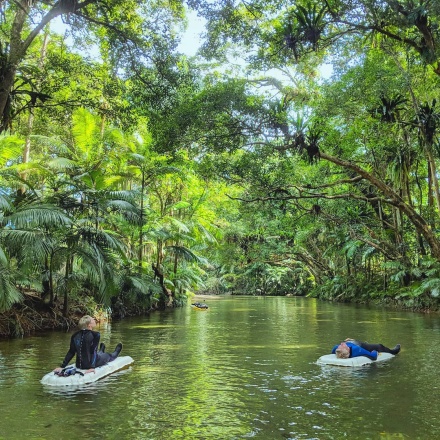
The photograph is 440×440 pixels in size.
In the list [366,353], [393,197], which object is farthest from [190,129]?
[366,353]

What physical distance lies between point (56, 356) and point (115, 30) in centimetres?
707

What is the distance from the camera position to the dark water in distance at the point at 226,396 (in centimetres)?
475

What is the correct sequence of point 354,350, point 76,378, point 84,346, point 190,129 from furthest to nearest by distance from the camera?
point 190,129, point 354,350, point 84,346, point 76,378

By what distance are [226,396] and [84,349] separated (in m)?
2.38

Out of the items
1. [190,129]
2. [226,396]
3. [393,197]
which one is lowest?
[226,396]

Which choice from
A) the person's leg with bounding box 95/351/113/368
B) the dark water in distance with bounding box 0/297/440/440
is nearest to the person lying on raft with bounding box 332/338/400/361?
the dark water in distance with bounding box 0/297/440/440

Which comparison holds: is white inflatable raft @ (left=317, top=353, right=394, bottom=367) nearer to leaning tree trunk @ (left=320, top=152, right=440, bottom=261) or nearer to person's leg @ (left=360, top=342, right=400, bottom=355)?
person's leg @ (left=360, top=342, right=400, bottom=355)

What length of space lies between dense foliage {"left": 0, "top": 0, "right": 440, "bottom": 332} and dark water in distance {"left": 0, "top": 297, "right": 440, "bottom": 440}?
135 inches

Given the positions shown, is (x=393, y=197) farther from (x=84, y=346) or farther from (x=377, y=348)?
(x=84, y=346)

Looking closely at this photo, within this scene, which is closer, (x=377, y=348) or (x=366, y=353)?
(x=366, y=353)

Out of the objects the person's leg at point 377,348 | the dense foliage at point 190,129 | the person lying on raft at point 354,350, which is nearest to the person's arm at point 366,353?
the person lying on raft at point 354,350

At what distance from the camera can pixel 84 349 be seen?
22.8 feet

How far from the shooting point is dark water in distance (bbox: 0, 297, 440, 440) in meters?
4.75

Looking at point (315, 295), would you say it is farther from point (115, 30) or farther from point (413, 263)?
point (115, 30)
